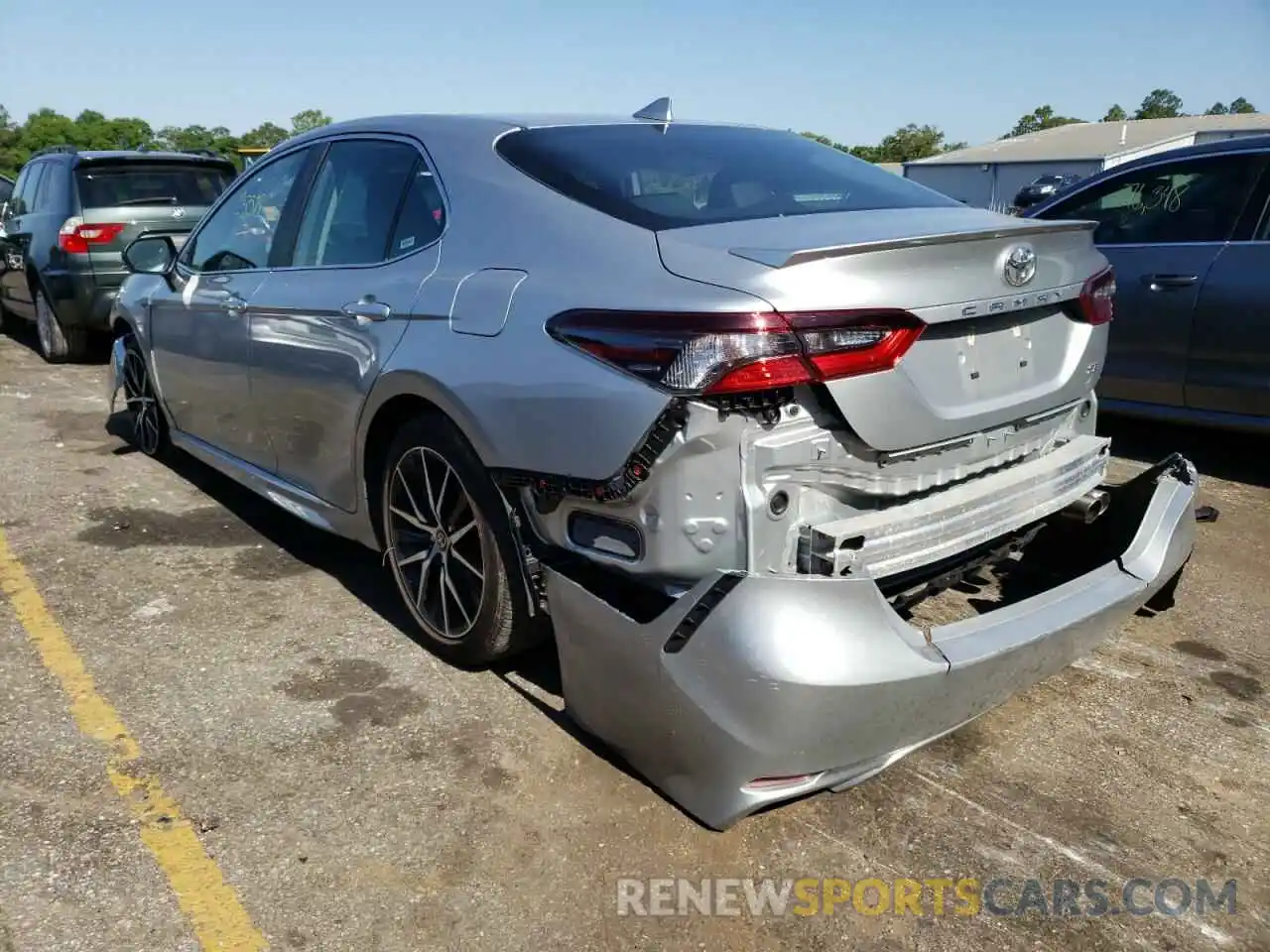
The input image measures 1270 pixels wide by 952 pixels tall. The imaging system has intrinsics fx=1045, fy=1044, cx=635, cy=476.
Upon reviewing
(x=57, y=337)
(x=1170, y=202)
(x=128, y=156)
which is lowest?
(x=57, y=337)

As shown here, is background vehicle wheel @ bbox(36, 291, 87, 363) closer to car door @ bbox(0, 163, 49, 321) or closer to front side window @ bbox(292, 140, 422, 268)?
car door @ bbox(0, 163, 49, 321)

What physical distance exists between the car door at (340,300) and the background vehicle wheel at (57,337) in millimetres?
5788

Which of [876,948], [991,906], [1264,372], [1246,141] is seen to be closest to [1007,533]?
[991,906]

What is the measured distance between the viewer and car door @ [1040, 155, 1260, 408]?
5.11m

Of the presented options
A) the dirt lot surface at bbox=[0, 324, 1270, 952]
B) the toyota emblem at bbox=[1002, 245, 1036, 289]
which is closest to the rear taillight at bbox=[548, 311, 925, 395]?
the toyota emblem at bbox=[1002, 245, 1036, 289]

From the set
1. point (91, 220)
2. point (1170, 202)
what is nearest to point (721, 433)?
point (1170, 202)

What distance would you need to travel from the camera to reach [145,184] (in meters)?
8.48

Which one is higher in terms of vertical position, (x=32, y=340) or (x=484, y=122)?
(x=484, y=122)

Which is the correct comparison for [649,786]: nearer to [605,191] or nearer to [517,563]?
[517,563]

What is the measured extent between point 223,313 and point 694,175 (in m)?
2.16

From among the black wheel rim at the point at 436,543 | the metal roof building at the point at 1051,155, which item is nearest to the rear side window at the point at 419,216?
the black wheel rim at the point at 436,543

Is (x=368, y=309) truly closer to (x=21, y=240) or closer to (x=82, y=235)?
(x=82, y=235)

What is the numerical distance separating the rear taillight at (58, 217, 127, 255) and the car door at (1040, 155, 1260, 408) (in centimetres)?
714

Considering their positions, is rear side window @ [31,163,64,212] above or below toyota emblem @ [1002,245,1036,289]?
above
